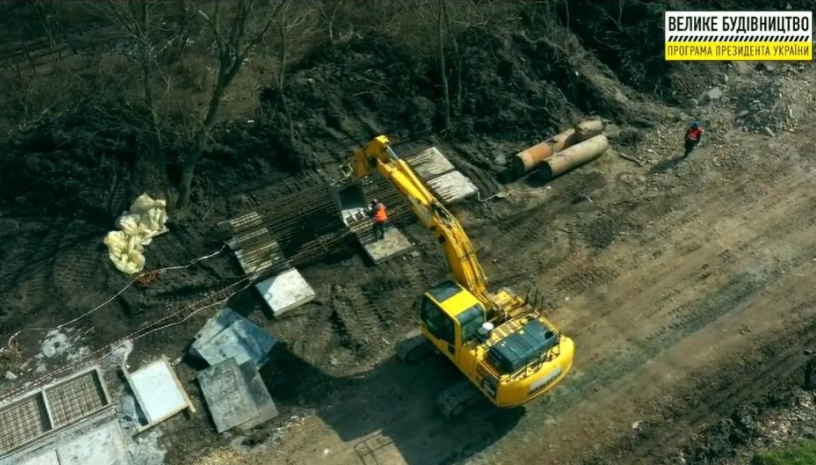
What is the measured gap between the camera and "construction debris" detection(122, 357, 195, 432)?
1673 centimetres

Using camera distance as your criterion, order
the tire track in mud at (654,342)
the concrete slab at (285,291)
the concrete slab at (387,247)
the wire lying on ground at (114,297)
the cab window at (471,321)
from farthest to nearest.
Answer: the concrete slab at (387,247) → the concrete slab at (285,291) → the wire lying on ground at (114,297) → the tire track in mud at (654,342) → the cab window at (471,321)

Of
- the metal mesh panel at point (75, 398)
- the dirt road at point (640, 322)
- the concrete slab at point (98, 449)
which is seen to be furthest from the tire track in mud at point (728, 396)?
the metal mesh panel at point (75, 398)

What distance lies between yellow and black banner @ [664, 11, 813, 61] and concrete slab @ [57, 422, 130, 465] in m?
19.9

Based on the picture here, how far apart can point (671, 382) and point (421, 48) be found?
13.2m

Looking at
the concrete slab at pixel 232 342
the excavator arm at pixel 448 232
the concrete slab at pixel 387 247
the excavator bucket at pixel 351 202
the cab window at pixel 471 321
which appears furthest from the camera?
the excavator bucket at pixel 351 202

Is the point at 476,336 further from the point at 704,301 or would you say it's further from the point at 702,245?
the point at 702,245

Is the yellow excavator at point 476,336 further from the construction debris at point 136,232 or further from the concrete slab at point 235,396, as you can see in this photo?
the construction debris at point 136,232

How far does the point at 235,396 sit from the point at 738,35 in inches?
819

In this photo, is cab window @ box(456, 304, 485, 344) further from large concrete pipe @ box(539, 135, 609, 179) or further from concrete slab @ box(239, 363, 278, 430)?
large concrete pipe @ box(539, 135, 609, 179)

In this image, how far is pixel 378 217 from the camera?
64.9ft

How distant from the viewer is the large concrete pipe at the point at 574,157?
2203 cm

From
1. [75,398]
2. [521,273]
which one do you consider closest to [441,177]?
[521,273]

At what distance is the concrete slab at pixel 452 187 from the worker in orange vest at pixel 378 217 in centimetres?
184

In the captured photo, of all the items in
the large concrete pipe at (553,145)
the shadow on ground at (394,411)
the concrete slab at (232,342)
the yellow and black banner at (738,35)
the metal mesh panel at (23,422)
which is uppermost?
the yellow and black banner at (738,35)
